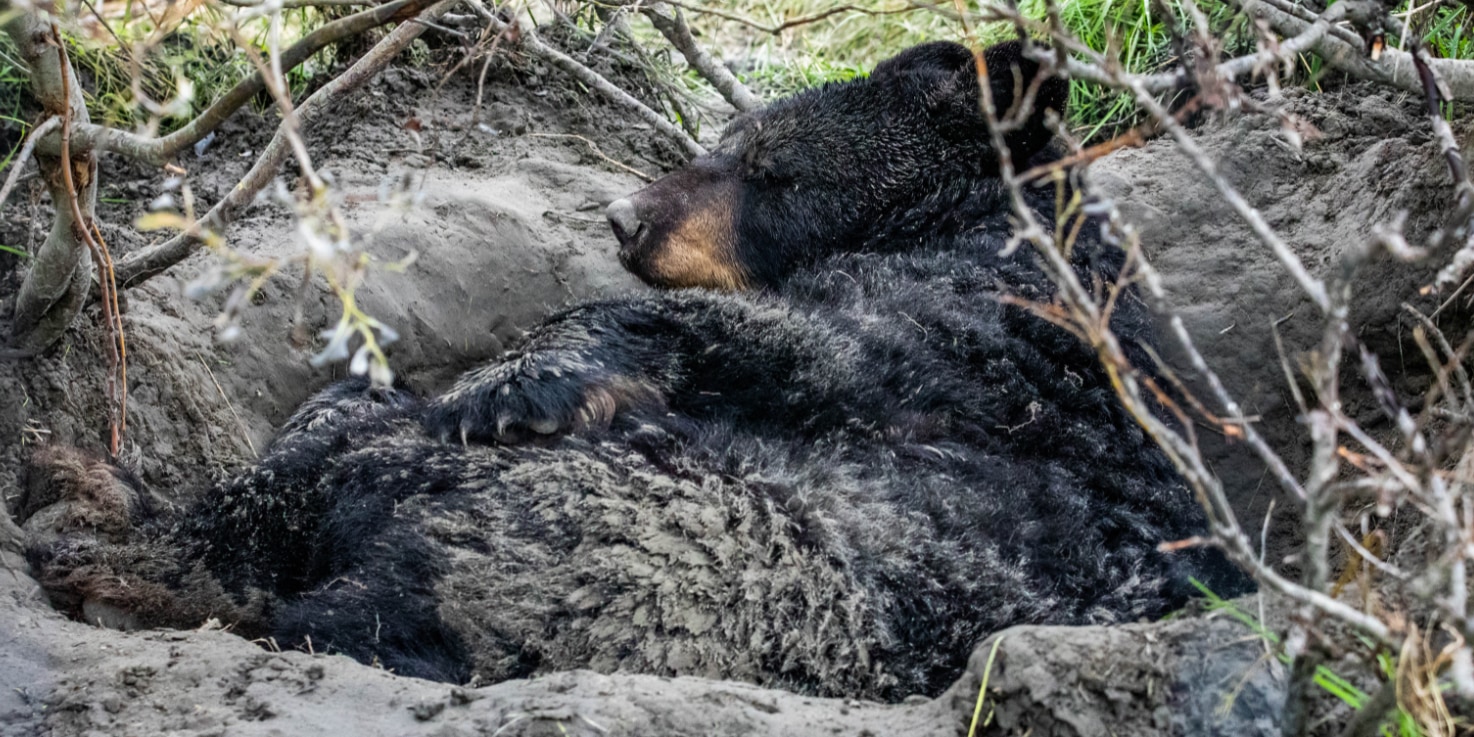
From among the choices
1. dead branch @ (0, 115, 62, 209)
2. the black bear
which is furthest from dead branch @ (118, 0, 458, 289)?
the black bear

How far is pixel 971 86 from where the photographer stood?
4500 mm

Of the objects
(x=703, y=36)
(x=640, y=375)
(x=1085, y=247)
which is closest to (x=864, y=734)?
(x=640, y=375)

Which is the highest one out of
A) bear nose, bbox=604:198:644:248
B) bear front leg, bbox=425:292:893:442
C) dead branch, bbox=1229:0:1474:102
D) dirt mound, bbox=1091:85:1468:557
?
dead branch, bbox=1229:0:1474:102

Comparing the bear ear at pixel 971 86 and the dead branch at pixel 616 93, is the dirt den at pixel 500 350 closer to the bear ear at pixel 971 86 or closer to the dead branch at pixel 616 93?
the dead branch at pixel 616 93

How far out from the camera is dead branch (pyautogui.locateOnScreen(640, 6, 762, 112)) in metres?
5.66

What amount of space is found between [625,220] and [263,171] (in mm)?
1402

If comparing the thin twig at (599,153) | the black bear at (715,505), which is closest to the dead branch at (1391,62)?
the black bear at (715,505)

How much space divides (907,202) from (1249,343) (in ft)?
4.98

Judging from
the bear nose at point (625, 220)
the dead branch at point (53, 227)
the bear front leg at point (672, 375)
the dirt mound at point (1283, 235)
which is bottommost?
the dirt mound at point (1283, 235)

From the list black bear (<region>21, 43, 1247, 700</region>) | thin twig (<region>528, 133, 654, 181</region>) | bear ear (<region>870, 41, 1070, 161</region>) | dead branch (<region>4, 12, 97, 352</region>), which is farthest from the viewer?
thin twig (<region>528, 133, 654, 181</region>)

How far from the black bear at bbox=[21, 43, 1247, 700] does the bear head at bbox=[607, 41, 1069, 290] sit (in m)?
0.33

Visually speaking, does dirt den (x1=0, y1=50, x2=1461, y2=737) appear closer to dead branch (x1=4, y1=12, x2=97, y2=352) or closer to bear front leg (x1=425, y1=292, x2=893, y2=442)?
dead branch (x1=4, y1=12, x2=97, y2=352)

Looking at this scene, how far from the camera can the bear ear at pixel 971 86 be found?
445cm

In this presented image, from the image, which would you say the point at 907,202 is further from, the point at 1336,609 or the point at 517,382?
the point at 1336,609
